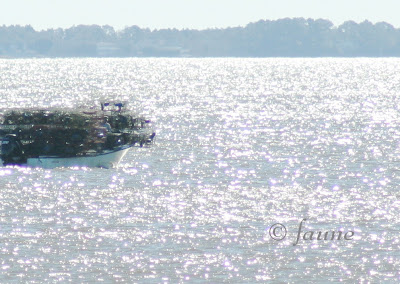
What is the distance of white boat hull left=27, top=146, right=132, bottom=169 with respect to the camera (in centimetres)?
5866

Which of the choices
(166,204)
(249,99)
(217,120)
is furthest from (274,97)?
(166,204)

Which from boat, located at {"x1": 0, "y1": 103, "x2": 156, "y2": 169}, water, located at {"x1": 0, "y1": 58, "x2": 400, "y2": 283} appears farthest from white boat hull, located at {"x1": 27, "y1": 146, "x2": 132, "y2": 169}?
water, located at {"x1": 0, "y1": 58, "x2": 400, "y2": 283}

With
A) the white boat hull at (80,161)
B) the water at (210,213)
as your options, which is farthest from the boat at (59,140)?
the water at (210,213)

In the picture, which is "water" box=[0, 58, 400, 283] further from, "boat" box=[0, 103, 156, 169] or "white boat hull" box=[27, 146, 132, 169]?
"boat" box=[0, 103, 156, 169]

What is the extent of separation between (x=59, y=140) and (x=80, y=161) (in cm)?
203

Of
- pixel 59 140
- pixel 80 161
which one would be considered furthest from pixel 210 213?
pixel 59 140

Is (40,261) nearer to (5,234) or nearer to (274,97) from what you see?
(5,234)

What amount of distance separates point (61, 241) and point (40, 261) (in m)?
3.13

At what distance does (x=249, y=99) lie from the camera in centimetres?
15600

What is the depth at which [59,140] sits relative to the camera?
196ft


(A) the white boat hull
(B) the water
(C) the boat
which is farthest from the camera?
(C) the boat

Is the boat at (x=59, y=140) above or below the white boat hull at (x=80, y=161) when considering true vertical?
above

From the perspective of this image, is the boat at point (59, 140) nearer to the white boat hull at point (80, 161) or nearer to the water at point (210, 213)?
the white boat hull at point (80, 161)

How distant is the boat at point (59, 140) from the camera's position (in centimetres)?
5916
